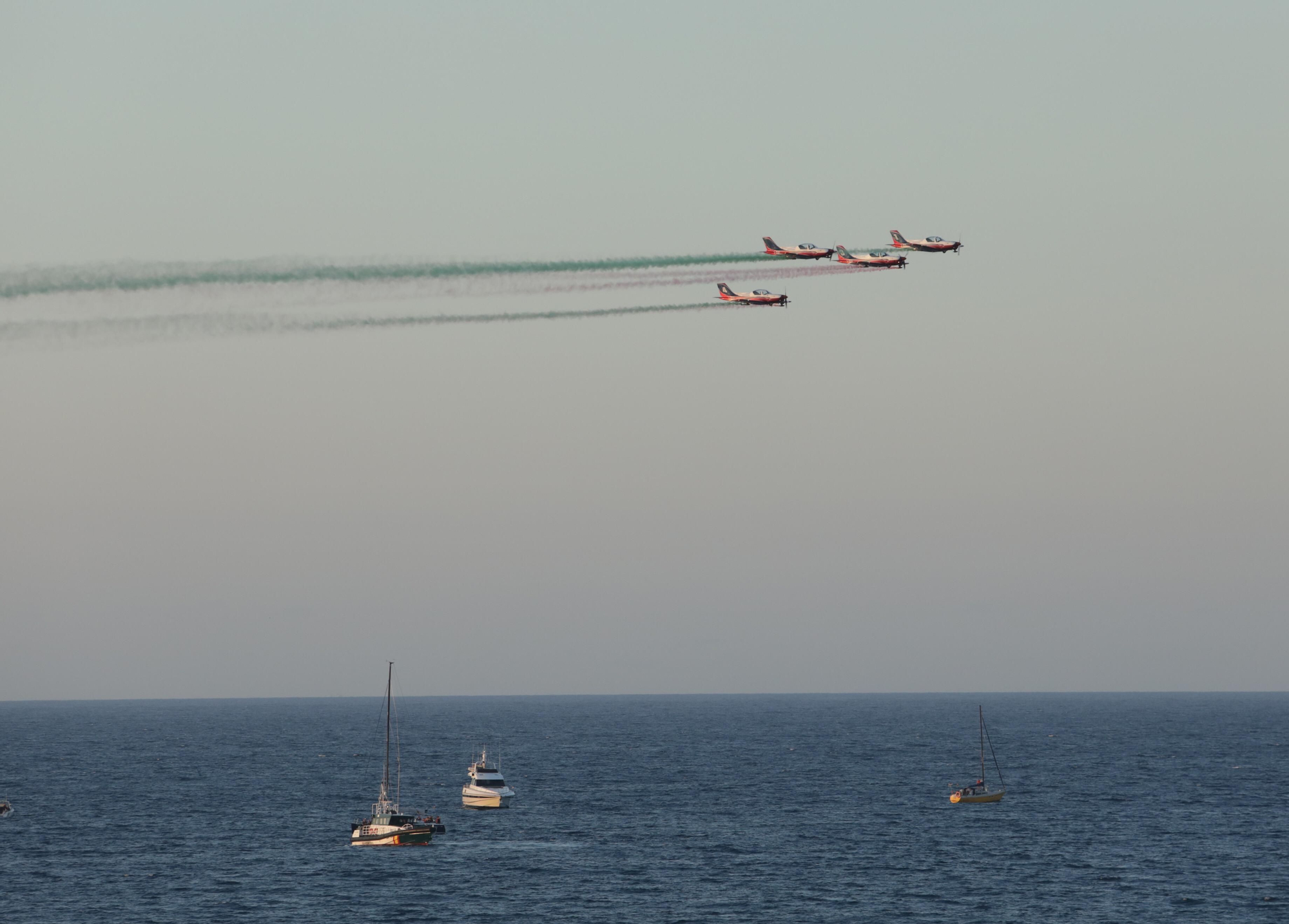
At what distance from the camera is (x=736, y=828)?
19325cm

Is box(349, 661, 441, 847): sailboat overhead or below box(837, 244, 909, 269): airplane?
below

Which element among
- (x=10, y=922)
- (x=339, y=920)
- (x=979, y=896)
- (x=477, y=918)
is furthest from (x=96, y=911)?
(x=979, y=896)

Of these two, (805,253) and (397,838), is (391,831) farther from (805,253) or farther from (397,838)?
(805,253)

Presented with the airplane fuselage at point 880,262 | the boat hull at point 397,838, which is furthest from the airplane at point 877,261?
the boat hull at point 397,838

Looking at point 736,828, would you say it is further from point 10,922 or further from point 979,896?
point 10,922

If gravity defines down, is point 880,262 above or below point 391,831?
above

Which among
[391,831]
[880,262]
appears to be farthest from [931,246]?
[391,831]

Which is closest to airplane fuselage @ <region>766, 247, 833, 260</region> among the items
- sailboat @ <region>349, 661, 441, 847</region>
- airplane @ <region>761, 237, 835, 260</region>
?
airplane @ <region>761, 237, 835, 260</region>

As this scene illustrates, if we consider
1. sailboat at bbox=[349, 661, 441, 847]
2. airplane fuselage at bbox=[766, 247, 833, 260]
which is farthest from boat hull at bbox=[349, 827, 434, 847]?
airplane fuselage at bbox=[766, 247, 833, 260]

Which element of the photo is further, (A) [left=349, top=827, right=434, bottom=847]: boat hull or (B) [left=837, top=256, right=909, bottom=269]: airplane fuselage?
(A) [left=349, top=827, right=434, bottom=847]: boat hull

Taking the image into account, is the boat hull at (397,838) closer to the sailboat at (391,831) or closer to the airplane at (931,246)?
the sailboat at (391,831)

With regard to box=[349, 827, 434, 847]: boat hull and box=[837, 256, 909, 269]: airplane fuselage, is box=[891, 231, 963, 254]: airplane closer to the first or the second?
box=[837, 256, 909, 269]: airplane fuselage

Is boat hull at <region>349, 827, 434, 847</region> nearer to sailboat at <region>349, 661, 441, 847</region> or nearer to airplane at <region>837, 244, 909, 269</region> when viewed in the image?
sailboat at <region>349, 661, 441, 847</region>

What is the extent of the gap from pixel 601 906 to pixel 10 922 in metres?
53.2
